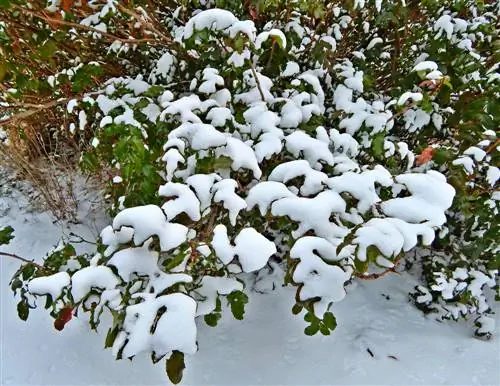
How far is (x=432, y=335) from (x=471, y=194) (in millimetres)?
582

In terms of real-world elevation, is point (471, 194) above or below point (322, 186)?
below

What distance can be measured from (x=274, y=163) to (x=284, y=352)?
0.78 meters

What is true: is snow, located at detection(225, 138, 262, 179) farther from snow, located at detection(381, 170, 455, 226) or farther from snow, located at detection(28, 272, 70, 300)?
snow, located at detection(28, 272, 70, 300)

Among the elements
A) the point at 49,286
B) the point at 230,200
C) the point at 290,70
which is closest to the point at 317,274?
the point at 230,200

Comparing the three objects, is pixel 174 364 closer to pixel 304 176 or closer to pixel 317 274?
pixel 317 274

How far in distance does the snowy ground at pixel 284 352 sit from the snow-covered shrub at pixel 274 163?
0.49 ft

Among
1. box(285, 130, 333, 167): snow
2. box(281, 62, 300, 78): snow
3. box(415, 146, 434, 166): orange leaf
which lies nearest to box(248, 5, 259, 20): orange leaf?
box(281, 62, 300, 78): snow

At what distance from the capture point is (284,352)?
172 cm

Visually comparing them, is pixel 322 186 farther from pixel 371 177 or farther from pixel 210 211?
pixel 210 211

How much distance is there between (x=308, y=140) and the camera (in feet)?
3.99

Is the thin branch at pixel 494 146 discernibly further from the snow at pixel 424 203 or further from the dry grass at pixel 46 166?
the dry grass at pixel 46 166

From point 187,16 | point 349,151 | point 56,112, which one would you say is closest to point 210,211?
point 349,151

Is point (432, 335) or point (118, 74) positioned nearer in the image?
point (432, 335)

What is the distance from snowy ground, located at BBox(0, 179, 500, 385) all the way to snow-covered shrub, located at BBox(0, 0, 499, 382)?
15 centimetres
